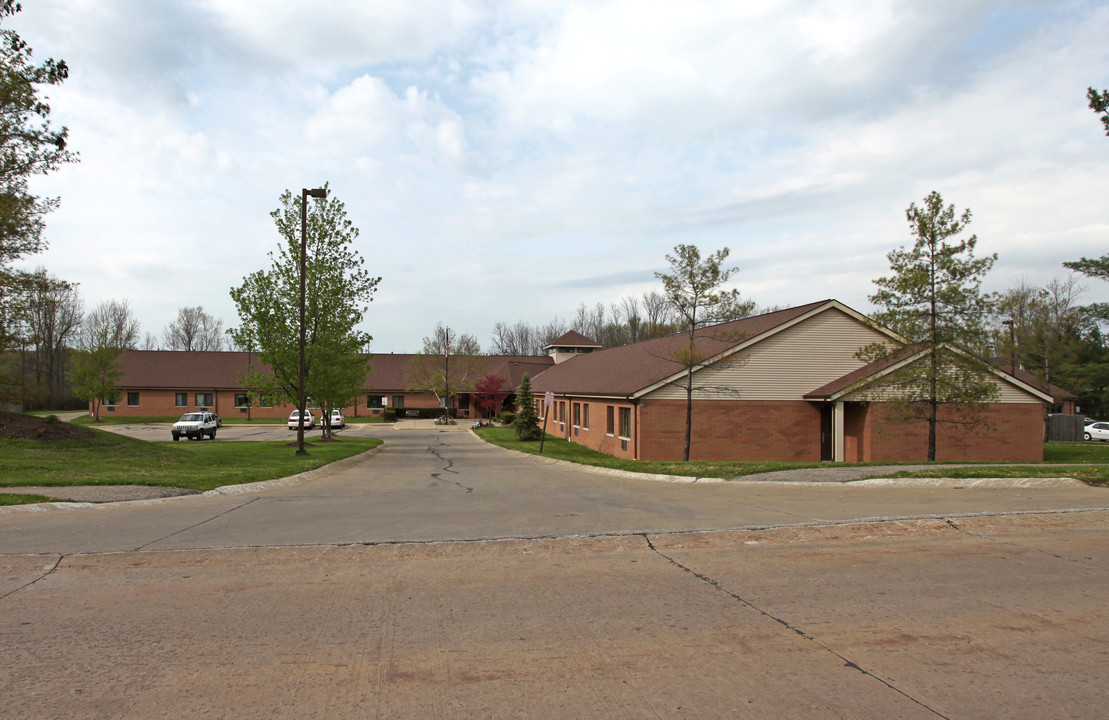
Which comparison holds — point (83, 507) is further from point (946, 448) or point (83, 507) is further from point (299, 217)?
point (946, 448)

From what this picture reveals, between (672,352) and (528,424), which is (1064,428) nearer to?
(528,424)

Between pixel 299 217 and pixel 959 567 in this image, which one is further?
pixel 299 217

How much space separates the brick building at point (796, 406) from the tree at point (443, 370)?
122 ft

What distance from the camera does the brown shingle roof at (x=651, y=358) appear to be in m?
25.7

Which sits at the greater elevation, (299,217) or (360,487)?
(299,217)

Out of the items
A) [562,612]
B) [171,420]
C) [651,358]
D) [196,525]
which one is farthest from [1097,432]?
[171,420]

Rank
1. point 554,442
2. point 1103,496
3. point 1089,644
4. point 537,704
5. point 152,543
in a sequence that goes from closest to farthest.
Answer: point 537,704 < point 1089,644 < point 152,543 < point 1103,496 < point 554,442

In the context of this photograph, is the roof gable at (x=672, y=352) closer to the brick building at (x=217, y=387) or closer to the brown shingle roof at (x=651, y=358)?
the brown shingle roof at (x=651, y=358)

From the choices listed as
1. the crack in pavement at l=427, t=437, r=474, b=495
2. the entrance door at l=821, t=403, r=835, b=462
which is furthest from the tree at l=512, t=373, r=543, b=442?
the entrance door at l=821, t=403, r=835, b=462

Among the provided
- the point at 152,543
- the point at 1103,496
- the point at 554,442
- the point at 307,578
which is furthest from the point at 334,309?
the point at 1103,496

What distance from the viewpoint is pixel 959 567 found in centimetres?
768

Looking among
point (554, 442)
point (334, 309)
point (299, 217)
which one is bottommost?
point (554, 442)

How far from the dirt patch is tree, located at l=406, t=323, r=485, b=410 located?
132 ft

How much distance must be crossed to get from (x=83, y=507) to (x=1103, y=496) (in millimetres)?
17409
